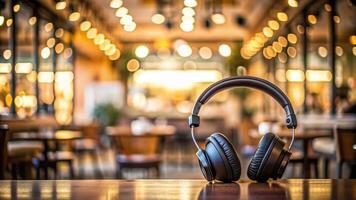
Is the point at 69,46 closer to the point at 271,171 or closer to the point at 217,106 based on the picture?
the point at 217,106

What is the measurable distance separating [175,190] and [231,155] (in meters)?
0.29

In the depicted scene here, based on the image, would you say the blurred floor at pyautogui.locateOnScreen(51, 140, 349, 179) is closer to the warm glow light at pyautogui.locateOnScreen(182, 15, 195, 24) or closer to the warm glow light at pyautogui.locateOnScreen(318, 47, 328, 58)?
the warm glow light at pyautogui.locateOnScreen(182, 15, 195, 24)

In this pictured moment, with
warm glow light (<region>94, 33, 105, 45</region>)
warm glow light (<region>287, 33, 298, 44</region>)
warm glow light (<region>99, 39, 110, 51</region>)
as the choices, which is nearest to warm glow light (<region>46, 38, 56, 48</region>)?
warm glow light (<region>94, 33, 105, 45</region>)

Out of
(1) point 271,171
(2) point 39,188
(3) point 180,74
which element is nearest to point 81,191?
(2) point 39,188

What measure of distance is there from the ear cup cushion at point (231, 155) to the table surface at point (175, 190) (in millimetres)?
62

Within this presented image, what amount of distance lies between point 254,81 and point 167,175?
20.2ft

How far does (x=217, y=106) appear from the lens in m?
16.4

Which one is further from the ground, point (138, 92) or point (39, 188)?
point (138, 92)

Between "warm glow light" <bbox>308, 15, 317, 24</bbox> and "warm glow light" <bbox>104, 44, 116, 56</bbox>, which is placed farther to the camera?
"warm glow light" <bbox>104, 44, 116, 56</bbox>

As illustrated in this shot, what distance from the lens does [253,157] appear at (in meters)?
1.26

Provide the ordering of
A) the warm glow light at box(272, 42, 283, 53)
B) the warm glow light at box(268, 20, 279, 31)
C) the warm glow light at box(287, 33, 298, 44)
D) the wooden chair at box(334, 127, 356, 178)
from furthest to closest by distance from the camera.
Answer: the warm glow light at box(272, 42, 283, 53) → the warm glow light at box(287, 33, 298, 44) → the warm glow light at box(268, 20, 279, 31) → the wooden chair at box(334, 127, 356, 178)

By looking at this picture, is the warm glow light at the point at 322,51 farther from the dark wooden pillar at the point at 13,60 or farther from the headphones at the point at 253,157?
the headphones at the point at 253,157

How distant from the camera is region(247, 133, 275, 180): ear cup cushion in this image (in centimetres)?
121

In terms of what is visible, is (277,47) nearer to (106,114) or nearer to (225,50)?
(225,50)
